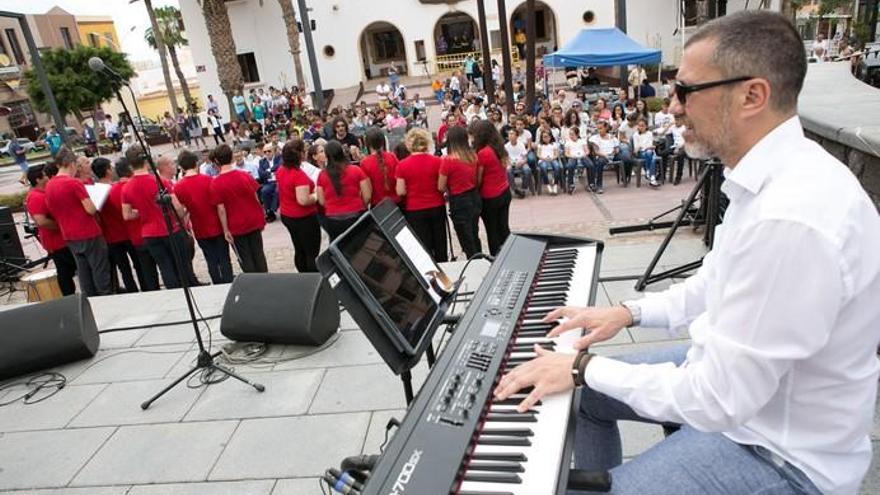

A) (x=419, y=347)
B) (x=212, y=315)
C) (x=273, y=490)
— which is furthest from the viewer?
(x=212, y=315)

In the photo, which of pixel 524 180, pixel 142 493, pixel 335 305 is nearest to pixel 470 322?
pixel 142 493

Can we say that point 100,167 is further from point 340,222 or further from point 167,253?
point 340,222

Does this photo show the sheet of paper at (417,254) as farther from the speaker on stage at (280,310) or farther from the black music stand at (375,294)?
the speaker on stage at (280,310)

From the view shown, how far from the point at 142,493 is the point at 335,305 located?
185cm

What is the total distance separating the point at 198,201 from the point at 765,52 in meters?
5.84

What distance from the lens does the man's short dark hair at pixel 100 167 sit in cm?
662

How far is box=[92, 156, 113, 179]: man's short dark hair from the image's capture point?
662cm

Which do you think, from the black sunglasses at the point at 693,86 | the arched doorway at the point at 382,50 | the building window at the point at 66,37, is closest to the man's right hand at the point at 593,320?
the black sunglasses at the point at 693,86

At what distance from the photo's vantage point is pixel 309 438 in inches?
132

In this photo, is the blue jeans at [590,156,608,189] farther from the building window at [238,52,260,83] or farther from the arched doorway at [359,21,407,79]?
the arched doorway at [359,21,407,79]

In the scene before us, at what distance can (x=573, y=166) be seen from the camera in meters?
11.0

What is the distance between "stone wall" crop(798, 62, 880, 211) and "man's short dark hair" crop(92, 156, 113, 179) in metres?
6.95

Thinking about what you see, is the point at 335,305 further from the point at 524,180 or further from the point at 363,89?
the point at 363,89

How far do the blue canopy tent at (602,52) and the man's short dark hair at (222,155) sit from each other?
381 inches
